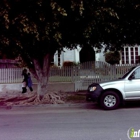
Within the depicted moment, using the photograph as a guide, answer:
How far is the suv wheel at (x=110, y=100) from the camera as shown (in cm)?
966

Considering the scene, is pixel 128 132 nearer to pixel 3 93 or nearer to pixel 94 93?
pixel 94 93

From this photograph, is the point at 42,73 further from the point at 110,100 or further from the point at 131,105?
the point at 131,105

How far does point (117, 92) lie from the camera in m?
9.76

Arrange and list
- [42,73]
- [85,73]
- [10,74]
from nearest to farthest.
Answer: [42,73] → [85,73] → [10,74]

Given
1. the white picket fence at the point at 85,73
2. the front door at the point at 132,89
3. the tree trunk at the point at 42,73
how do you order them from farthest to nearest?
1. the white picket fence at the point at 85,73
2. the tree trunk at the point at 42,73
3. the front door at the point at 132,89

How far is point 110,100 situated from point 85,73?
6.23 meters

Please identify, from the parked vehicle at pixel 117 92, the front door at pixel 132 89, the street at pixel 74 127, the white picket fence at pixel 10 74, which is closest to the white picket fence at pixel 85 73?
the white picket fence at pixel 10 74

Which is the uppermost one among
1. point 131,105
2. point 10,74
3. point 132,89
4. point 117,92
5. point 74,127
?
point 10,74

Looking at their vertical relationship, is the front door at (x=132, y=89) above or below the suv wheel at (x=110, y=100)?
above

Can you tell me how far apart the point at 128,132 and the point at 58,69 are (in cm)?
1017

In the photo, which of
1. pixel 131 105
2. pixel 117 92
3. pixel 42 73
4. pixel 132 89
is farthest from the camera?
pixel 42 73

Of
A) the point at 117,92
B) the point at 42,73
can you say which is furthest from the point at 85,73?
the point at 117,92

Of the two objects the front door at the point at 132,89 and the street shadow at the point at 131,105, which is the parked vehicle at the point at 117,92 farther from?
the street shadow at the point at 131,105

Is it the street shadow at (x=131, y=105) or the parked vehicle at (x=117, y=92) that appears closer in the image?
the parked vehicle at (x=117, y=92)
